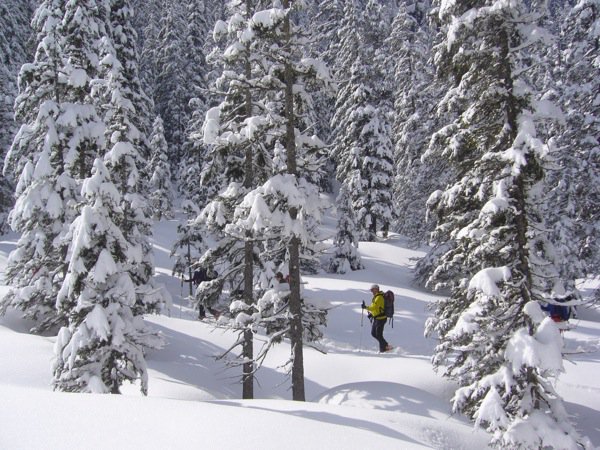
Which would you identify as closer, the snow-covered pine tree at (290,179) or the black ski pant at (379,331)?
the snow-covered pine tree at (290,179)

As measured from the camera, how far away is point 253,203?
10.6m

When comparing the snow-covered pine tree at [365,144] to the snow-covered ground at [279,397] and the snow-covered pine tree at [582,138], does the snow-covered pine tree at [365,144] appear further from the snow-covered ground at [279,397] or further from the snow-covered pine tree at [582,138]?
the snow-covered pine tree at [582,138]

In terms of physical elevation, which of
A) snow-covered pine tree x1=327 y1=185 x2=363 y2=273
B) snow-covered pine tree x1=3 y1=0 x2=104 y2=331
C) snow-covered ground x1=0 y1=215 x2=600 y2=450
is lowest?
snow-covered ground x1=0 y1=215 x2=600 y2=450

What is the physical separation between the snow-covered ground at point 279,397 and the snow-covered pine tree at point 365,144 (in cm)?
776

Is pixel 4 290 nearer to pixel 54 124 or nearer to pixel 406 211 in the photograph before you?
pixel 54 124

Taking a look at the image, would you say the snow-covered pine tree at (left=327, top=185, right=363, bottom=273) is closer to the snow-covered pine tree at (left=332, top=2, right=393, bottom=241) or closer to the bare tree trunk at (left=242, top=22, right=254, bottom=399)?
the snow-covered pine tree at (left=332, top=2, right=393, bottom=241)

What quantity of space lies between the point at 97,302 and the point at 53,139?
20.4ft

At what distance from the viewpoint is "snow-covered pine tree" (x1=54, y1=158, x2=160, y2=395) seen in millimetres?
11070

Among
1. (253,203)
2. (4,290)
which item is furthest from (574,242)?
(4,290)

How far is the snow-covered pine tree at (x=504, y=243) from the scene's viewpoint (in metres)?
8.66

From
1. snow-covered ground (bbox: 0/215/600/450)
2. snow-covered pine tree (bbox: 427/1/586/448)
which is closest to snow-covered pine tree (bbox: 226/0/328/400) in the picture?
snow-covered ground (bbox: 0/215/600/450)

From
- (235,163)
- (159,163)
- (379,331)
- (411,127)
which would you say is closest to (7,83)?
(159,163)

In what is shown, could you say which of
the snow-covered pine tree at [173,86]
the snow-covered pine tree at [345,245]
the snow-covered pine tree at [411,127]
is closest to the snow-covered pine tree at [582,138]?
the snow-covered pine tree at [411,127]

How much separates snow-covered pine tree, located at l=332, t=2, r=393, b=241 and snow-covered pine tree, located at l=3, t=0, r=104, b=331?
65.6ft
